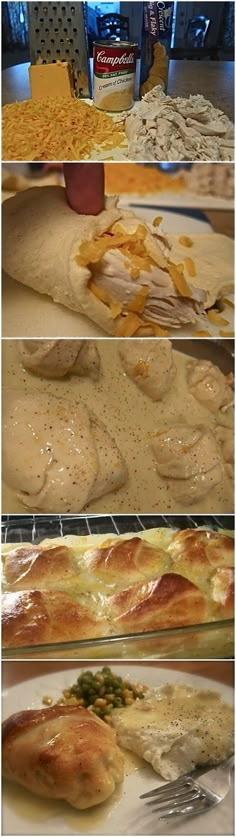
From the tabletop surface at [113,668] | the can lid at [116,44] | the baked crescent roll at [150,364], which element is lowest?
the tabletop surface at [113,668]

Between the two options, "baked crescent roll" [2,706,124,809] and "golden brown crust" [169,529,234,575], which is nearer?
"baked crescent roll" [2,706,124,809]

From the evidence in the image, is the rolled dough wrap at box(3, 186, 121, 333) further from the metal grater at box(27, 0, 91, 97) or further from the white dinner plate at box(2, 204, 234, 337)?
the metal grater at box(27, 0, 91, 97)

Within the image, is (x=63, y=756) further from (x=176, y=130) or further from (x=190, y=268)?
(x=176, y=130)

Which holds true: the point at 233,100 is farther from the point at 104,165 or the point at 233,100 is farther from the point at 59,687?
the point at 59,687

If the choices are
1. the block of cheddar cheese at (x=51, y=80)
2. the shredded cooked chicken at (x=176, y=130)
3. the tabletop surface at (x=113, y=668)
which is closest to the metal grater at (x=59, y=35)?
the block of cheddar cheese at (x=51, y=80)

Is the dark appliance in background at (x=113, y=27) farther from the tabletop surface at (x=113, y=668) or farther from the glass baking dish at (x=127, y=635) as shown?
the tabletop surface at (x=113, y=668)

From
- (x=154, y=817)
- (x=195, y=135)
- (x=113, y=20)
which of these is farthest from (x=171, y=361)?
(x=154, y=817)

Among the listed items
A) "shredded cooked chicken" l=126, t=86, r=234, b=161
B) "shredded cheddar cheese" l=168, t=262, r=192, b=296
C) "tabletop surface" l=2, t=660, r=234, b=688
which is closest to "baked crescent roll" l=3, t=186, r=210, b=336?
"shredded cheddar cheese" l=168, t=262, r=192, b=296

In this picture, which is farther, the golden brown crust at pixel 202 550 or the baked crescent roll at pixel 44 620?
the golden brown crust at pixel 202 550
